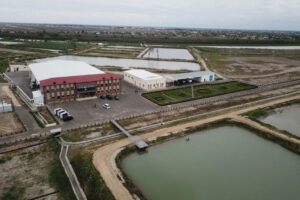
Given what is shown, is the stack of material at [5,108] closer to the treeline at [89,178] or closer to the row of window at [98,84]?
the row of window at [98,84]

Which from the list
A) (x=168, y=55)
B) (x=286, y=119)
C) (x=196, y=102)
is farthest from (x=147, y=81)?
(x=168, y=55)

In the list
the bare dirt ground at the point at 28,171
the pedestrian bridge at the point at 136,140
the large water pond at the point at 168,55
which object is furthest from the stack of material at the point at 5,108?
the large water pond at the point at 168,55

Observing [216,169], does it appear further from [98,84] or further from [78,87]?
[78,87]

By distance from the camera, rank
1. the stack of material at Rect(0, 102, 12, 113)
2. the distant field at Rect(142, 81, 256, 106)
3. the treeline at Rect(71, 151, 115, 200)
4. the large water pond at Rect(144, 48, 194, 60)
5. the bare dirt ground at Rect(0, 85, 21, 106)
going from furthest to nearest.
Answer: the large water pond at Rect(144, 48, 194, 60)
the distant field at Rect(142, 81, 256, 106)
the bare dirt ground at Rect(0, 85, 21, 106)
the stack of material at Rect(0, 102, 12, 113)
the treeline at Rect(71, 151, 115, 200)

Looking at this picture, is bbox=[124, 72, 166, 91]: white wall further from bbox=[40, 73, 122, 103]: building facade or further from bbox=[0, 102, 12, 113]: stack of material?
bbox=[0, 102, 12, 113]: stack of material

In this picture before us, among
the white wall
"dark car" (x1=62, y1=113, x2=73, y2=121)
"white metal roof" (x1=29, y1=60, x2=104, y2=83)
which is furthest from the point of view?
the white wall

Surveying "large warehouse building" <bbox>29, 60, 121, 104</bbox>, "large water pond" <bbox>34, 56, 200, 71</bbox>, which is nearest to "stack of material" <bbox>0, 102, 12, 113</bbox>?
"large warehouse building" <bbox>29, 60, 121, 104</bbox>

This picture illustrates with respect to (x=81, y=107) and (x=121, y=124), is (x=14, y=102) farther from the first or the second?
(x=121, y=124)
